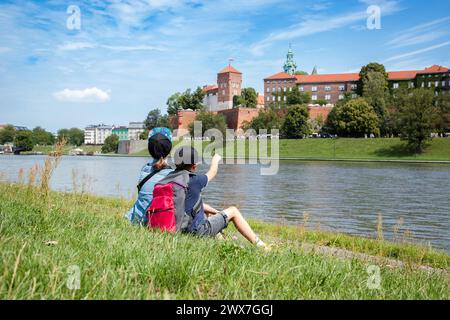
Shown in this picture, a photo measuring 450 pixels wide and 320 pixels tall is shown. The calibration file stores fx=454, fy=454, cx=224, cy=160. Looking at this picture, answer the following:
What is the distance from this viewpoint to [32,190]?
25.3 feet

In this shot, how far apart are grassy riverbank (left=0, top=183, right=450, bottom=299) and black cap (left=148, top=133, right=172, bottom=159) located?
3.67ft

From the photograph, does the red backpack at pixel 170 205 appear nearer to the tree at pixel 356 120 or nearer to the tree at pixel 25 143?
the tree at pixel 356 120

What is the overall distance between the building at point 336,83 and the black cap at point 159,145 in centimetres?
10148

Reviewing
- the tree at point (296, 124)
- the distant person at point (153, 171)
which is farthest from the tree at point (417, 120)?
the distant person at point (153, 171)

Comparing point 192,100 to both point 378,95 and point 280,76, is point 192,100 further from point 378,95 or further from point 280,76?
point 378,95

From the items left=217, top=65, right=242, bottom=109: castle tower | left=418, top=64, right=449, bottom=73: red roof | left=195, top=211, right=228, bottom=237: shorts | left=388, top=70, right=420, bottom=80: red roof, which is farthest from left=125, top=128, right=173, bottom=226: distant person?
left=217, top=65, right=242, bottom=109: castle tower

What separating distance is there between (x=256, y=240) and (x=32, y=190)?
4.32 m

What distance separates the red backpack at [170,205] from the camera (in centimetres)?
496

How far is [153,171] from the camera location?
5676 millimetres

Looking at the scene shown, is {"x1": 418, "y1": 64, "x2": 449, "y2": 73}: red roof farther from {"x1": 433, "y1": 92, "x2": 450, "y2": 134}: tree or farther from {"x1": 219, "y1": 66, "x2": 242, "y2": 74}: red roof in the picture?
{"x1": 219, "y1": 66, "x2": 242, "y2": 74}: red roof

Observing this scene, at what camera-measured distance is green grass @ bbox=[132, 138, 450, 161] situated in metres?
55.8

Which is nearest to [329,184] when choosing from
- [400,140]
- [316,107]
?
[400,140]

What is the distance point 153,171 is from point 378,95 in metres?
83.5
